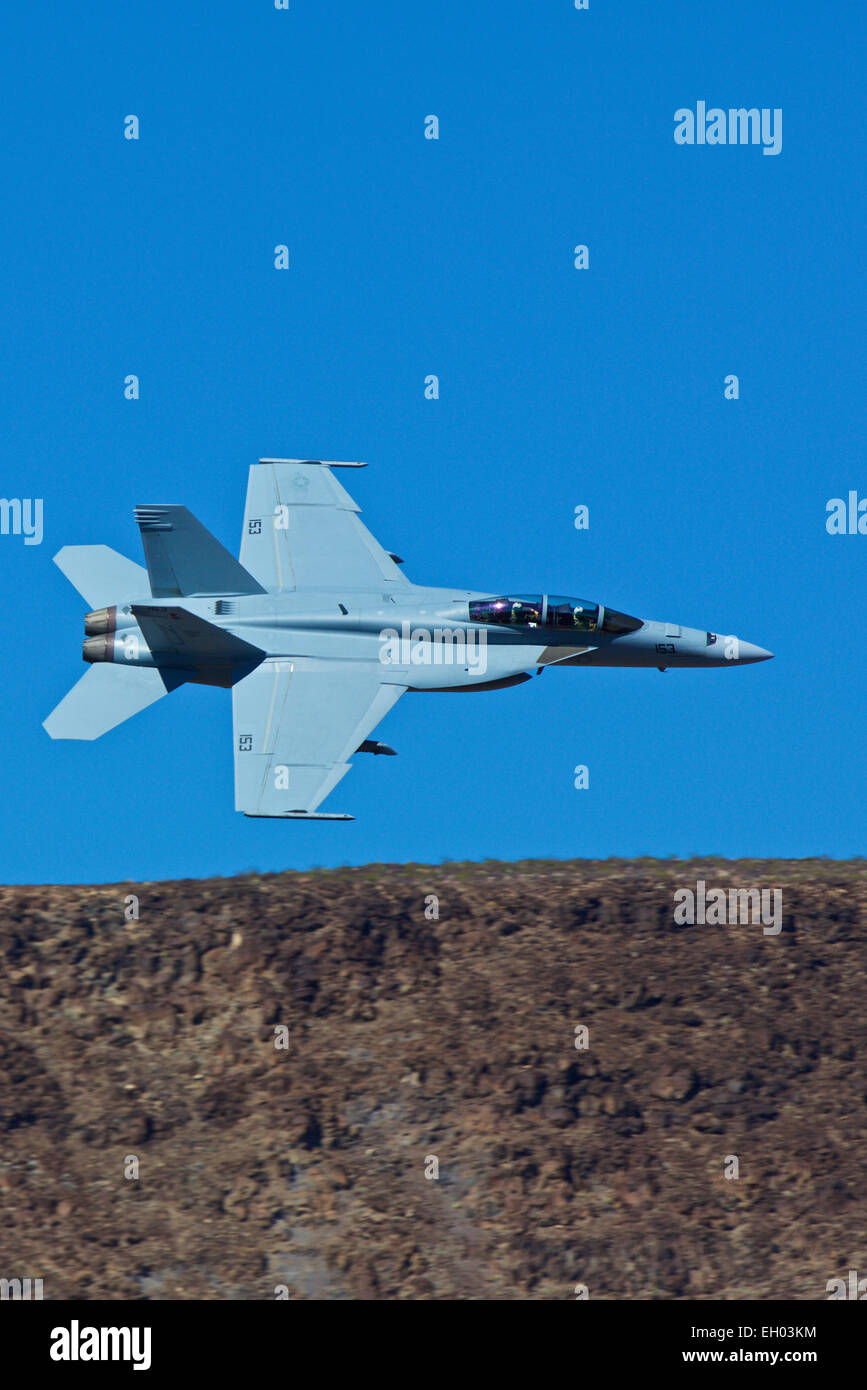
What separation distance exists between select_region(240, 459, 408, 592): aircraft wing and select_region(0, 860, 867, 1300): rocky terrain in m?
8.83

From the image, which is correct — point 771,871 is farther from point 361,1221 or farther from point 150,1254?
point 150,1254

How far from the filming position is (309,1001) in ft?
134

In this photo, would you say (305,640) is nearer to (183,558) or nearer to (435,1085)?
(183,558)

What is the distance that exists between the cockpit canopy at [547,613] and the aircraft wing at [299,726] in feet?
7.59

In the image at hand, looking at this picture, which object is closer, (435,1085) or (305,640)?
(305,640)

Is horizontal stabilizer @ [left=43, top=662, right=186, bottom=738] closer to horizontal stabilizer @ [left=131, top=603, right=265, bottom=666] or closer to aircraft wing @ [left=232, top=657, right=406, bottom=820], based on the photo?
horizontal stabilizer @ [left=131, top=603, right=265, bottom=666]

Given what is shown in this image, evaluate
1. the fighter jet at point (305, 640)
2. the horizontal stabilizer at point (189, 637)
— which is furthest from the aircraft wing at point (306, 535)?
the horizontal stabilizer at point (189, 637)

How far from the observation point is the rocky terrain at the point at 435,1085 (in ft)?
119

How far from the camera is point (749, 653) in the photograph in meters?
36.9

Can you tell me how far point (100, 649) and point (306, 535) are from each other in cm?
510

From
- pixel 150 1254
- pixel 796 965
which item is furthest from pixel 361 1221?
pixel 796 965

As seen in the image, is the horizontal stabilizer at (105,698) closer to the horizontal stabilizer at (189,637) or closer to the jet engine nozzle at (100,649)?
the jet engine nozzle at (100,649)

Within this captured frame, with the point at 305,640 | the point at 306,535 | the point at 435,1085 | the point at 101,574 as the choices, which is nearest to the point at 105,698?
the point at 101,574

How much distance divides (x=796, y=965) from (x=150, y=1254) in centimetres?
1571
